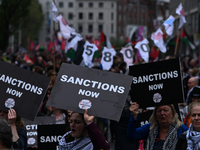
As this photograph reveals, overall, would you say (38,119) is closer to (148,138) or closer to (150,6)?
(148,138)

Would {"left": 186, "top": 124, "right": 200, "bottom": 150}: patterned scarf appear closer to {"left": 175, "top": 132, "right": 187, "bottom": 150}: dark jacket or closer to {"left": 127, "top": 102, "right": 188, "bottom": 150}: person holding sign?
{"left": 175, "top": 132, "right": 187, "bottom": 150}: dark jacket

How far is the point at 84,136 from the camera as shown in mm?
4098

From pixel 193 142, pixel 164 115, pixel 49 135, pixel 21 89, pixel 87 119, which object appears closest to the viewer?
pixel 87 119

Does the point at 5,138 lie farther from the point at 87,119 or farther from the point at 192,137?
the point at 192,137

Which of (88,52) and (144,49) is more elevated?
(144,49)

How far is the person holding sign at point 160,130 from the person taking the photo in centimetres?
496

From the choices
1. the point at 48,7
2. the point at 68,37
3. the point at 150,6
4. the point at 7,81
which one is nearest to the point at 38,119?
the point at 7,81

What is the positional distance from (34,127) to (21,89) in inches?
71.2

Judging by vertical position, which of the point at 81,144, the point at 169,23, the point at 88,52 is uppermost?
the point at 169,23

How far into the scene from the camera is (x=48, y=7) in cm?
12462

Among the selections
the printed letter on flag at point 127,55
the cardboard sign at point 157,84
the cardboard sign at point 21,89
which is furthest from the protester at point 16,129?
the printed letter on flag at point 127,55

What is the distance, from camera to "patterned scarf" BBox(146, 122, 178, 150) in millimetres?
4902

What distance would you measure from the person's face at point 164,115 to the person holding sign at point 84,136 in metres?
1.25

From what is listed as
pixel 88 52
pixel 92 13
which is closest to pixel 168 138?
pixel 88 52
